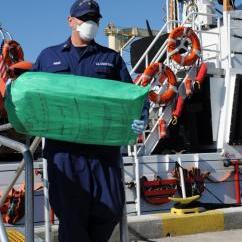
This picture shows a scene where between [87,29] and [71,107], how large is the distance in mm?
490

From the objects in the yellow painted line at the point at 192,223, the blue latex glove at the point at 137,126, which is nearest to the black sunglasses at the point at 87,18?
the blue latex glove at the point at 137,126

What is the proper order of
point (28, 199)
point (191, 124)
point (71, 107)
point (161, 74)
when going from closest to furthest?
point (28, 199) → point (71, 107) → point (161, 74) → point (191, 124)

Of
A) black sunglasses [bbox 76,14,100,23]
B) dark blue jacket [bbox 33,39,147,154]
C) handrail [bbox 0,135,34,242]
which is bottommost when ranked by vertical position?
handrail [bbox 0,135,34,242]

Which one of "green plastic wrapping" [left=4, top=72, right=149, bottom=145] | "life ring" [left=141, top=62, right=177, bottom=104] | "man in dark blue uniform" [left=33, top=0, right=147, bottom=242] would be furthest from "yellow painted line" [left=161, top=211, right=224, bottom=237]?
"green plastic wrapping" [left=4, top=72, right=149, bottom=145]

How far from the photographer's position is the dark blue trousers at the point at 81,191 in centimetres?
274

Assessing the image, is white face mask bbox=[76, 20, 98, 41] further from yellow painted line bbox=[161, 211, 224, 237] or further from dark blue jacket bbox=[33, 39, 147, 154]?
yellow painted line bbox=[161, 211, 224, 237]

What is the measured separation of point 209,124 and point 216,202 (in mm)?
1631

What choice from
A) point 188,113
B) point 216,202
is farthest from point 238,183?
point 188,113

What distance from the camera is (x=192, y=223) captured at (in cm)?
616

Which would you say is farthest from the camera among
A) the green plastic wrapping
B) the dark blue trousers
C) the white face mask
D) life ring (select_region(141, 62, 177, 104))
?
life ring (select_region(141, 62, 177, 104))

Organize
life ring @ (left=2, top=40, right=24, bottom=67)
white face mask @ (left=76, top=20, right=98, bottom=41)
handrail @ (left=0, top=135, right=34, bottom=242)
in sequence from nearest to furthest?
handrail @ (left=0, top=135, right=34, bottom=242)
white face mask @ (left=76, top=20, right=98, bottom=41)
life ring @ (left=2, top=40, right=24, bottom=67)

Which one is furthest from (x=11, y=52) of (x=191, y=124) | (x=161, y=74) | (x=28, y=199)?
(x=28, y=199)

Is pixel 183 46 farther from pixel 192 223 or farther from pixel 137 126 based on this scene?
pixel 137 126

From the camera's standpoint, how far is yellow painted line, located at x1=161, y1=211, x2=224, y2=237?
5.98 meters
